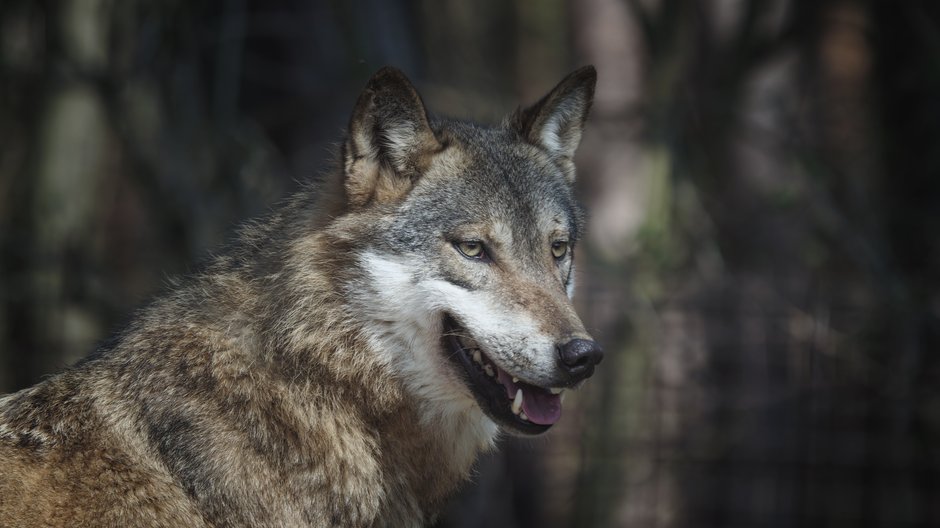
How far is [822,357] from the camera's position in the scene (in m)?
10.4

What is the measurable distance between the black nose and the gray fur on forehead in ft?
2.13

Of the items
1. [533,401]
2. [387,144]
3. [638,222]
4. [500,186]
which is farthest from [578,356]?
[638,222]

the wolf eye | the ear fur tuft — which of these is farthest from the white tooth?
the ear fur tuft

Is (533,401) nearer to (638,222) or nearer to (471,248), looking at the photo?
(471,248)

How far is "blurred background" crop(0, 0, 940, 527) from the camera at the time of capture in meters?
8.62

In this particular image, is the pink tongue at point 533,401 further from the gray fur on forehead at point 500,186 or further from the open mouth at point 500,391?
the gray fur on forehead at point 500,186

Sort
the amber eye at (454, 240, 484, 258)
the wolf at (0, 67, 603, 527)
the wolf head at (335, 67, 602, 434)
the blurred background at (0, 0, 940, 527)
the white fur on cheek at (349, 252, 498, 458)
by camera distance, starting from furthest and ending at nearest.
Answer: the blurred background at (0, 0, 940, 527) < the amber eye at (454, 240, 484, 258) < the white fur on cheek at (349, 252, 498, 458) < the wolf head at (335, 67, 602, 434) < the wolf at (0, 67, 603, 527)

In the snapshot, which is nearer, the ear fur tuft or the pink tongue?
the pink tongue

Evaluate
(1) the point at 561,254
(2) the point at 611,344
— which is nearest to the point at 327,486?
(1) the point at 561,254

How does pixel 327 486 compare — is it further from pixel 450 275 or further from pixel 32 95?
pixel 32 95

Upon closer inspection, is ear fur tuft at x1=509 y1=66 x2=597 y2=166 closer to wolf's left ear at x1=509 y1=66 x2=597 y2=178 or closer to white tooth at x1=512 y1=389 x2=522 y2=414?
wolf's left ear at x1=509 y1=66 x2=597 y2=178

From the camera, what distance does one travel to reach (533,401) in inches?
162

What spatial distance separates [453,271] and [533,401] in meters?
0.61

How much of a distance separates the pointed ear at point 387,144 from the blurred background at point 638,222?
3739mm
